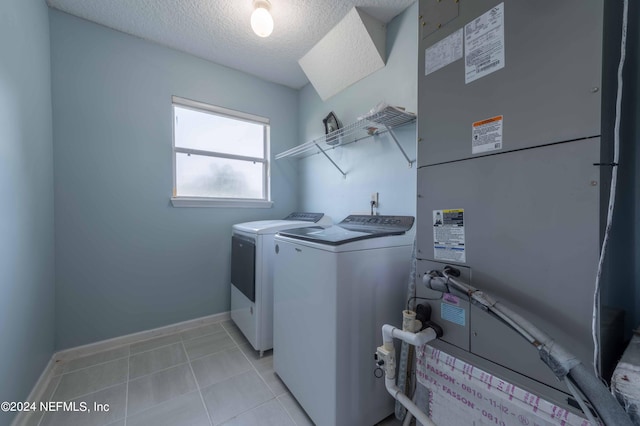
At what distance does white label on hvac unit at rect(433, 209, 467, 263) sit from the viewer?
33.6 inches

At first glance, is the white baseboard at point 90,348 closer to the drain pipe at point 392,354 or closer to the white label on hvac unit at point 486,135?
the drain pipe at point 392,354

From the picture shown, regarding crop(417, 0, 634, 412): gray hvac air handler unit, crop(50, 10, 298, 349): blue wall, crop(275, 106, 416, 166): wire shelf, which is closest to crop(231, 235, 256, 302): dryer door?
crop(50, 10, 298, 349): blue wall

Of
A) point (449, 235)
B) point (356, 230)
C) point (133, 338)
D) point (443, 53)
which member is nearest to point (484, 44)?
point (443, 53)

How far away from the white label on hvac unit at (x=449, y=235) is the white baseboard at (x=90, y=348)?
2180 mm

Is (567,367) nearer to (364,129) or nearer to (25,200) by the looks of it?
(364,129)

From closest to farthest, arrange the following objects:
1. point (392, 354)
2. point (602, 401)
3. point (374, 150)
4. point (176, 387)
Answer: point (602, 401), point (392, 354), point (176, 387), point (374, 150)

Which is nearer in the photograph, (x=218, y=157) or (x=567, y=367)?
(x=567, y=367)

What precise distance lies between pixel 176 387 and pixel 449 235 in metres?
1.89

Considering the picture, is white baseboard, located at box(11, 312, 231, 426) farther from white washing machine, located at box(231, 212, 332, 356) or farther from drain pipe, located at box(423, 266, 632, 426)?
drain pipe, located at box(423, 266, 632, 426)

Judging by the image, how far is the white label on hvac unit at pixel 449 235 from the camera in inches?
33.6

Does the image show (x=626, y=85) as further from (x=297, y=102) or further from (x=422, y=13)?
(x=297, y=102)

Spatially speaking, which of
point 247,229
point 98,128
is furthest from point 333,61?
point 98,128

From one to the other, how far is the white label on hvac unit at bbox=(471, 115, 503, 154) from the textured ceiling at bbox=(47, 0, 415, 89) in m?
1.48

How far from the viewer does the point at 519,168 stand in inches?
28.3
